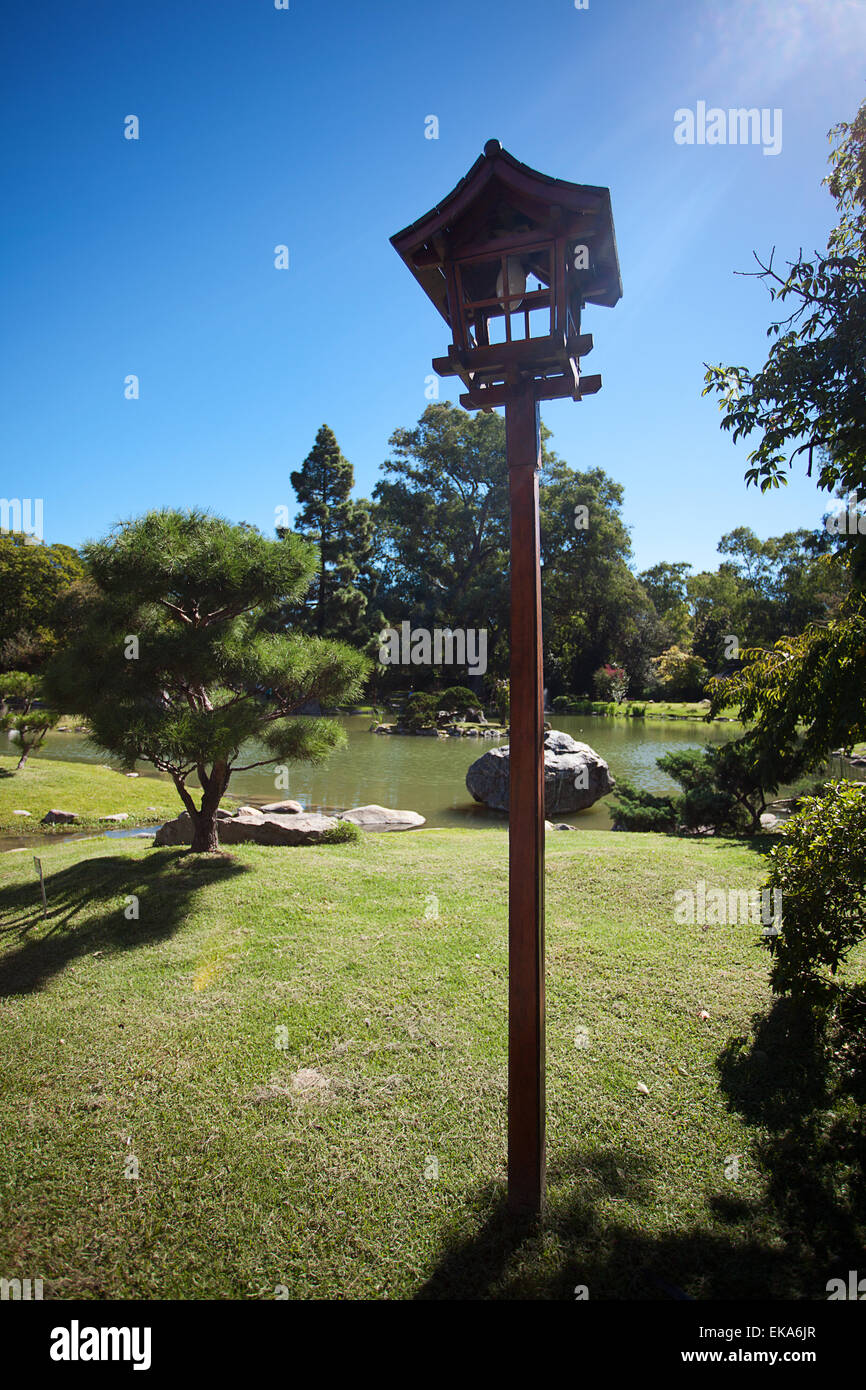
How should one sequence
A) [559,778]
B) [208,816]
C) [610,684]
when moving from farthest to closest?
1. [610,684]
2. [559,778]
3. [208,816]

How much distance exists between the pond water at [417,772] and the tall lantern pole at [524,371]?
8055 mm

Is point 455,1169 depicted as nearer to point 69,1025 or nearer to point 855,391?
point 69,1025

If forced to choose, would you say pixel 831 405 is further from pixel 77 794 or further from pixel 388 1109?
pixel 77 794

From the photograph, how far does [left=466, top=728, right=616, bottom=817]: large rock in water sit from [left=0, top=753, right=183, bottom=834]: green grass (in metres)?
5.31

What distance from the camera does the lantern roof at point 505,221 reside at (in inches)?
97.7

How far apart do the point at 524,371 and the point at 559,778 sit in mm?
9070

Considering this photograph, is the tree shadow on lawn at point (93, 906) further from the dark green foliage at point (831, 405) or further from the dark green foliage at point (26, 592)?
the dark green foliage at point (26, 592)

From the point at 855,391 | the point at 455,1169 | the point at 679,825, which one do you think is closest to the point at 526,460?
the point at 855,391

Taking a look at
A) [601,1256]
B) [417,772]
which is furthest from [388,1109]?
[417,772]

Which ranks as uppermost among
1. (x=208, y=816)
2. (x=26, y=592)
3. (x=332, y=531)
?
(x=332, y=531)

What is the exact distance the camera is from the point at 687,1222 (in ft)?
8.06

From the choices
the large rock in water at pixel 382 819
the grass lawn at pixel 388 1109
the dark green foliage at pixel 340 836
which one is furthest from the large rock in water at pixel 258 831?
the grass lawn at pixel 388 1109

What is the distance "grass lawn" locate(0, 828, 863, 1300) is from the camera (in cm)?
234

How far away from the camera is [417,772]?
15.4m
